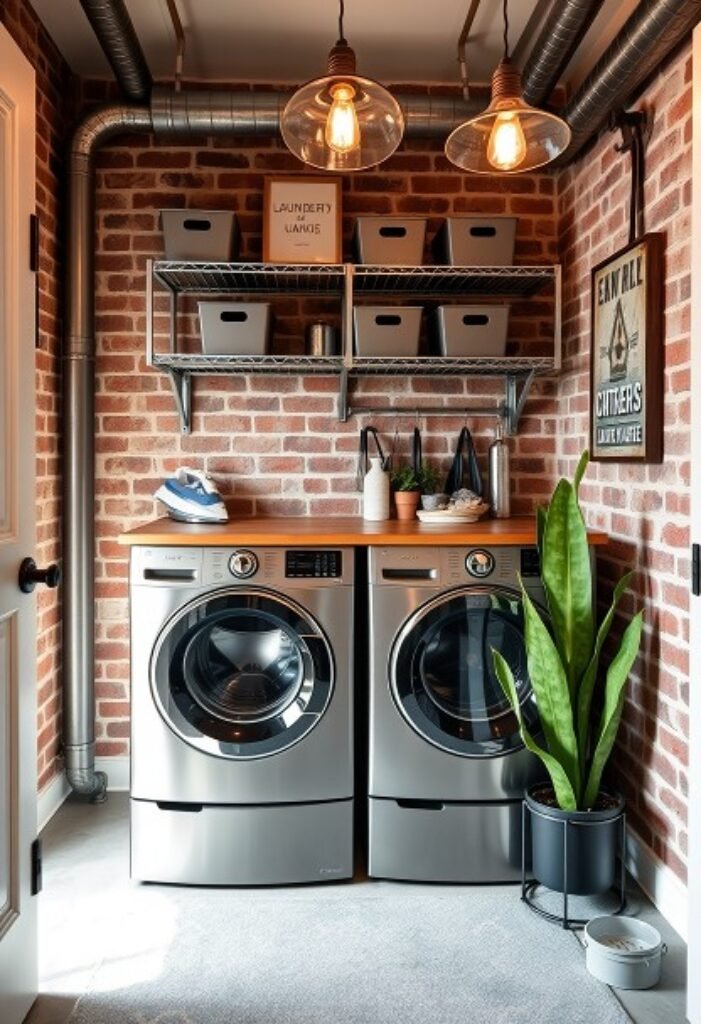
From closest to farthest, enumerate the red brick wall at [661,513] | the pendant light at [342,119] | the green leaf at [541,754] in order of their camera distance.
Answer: the pendant light at [342,119] → the red brick wall at [661,513] → the green leaf at [541,754]

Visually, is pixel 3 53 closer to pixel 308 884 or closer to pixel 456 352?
pixel 456 352

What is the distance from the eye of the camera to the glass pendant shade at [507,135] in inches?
69.7

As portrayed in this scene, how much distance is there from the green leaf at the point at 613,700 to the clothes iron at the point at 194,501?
1.35m

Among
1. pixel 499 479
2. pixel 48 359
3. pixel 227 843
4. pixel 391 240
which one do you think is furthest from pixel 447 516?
pixel 48 359

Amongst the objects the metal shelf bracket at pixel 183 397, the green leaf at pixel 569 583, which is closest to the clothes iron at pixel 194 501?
the metal shelf bracket at pixel 183 397

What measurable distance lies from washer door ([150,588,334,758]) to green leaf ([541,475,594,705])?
2.26 ft

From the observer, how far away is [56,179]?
9.77 feet

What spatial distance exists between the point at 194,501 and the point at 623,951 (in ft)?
5.98

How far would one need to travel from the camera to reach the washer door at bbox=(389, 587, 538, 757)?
2488 millimetres

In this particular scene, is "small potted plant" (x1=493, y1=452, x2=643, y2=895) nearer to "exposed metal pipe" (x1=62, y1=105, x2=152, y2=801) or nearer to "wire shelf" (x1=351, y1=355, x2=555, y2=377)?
"wire shelf" (x1=351, y1=355, x2=555, y2=377)

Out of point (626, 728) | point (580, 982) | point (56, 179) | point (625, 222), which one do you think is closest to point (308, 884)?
point (580, 982)

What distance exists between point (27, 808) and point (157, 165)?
2359 millimetres

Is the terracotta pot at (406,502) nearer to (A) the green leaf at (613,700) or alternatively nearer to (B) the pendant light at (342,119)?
(A) the green leaf at (613,700)

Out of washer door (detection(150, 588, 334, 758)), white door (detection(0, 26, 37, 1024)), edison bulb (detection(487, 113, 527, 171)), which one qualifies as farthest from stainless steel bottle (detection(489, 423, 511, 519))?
white door (detection(0, 26, 37, 1024))
